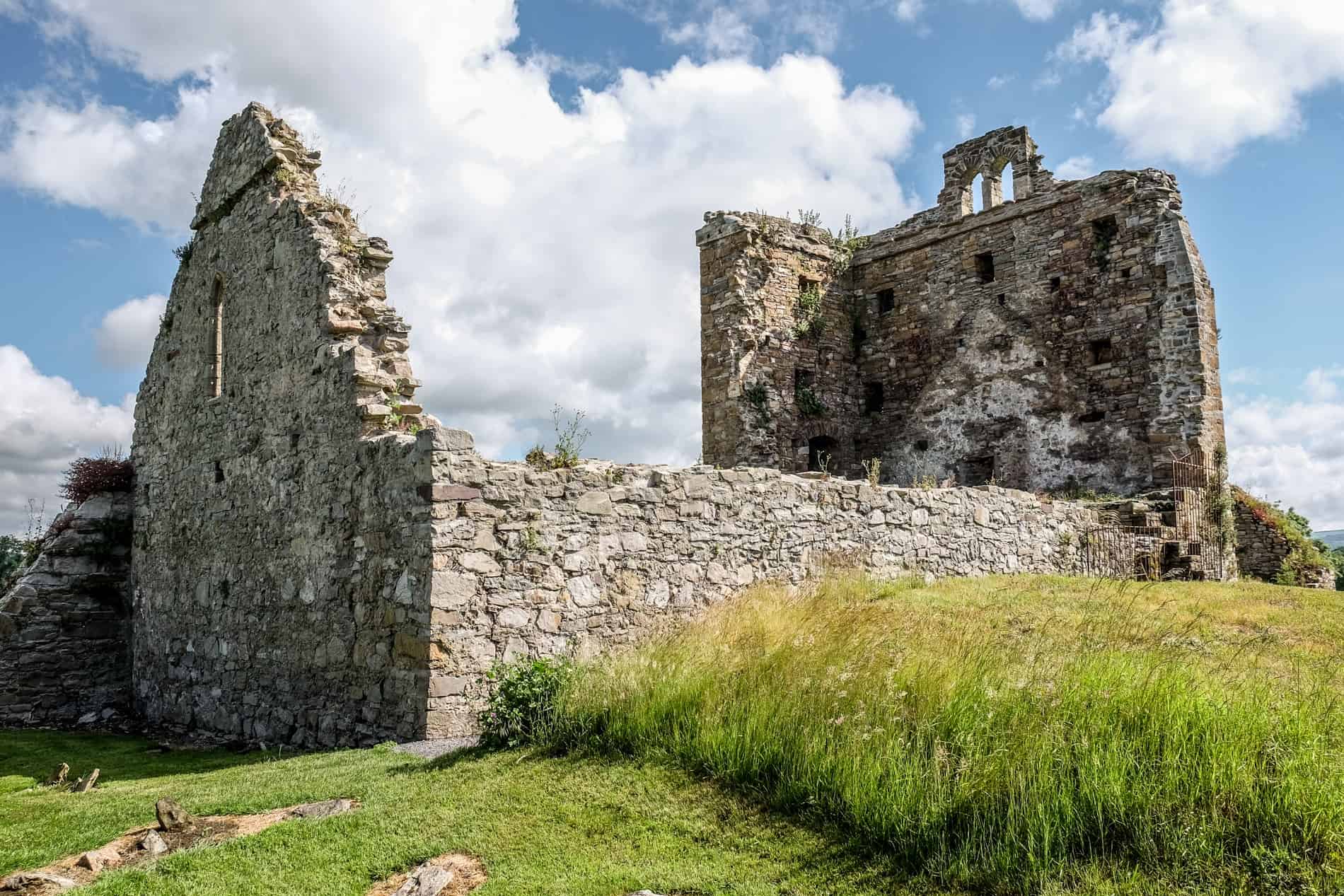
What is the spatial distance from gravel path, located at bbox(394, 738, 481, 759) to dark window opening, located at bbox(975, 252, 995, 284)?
52.5 ft

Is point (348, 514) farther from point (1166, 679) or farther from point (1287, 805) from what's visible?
point (1287, 805)

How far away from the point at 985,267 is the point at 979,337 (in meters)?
1.55

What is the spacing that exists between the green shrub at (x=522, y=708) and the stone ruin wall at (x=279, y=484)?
3.22 ft

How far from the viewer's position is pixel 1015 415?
1908cm

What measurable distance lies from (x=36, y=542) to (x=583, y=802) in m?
13.6

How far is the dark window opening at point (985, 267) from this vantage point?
20.1 metres

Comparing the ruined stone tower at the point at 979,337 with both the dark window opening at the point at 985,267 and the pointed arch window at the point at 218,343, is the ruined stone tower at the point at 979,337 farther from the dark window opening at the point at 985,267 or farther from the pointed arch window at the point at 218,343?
the pointed arch window at the point at 218,343

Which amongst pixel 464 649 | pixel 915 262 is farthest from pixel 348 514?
pixel 915 262

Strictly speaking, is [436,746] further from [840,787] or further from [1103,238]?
[1103,238]

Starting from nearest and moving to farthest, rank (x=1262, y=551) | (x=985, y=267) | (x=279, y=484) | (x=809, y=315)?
1. (x=279, y=484)
2. (x=1262, y=551)
3. (x=985, y=267)
4. (x=809, y=315)

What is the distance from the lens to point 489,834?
553cm

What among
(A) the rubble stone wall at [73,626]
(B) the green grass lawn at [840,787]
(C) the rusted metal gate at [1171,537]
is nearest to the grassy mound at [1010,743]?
(B) the green grass lawn at [840,787]

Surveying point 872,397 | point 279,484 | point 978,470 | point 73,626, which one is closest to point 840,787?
point 279,484

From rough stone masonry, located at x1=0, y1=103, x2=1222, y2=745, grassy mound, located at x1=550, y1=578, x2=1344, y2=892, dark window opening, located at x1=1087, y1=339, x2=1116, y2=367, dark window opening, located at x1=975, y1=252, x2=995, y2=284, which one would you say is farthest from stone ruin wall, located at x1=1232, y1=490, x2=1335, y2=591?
grassy mound, located at x1=550, y1=578, x2=1344, y2=892
